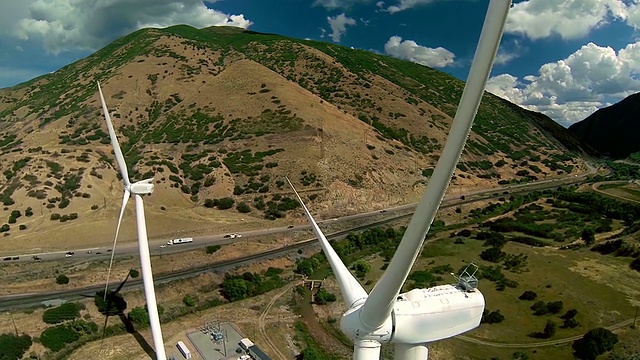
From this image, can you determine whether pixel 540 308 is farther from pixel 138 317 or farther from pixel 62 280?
pixel 62 280

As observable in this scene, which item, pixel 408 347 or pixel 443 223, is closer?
pixel 408 347

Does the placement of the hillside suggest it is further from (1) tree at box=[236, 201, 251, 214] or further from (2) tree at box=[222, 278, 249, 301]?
(2) tree at box=[222, 278, 249, 301]

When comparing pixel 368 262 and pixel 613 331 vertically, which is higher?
pixel 613 331

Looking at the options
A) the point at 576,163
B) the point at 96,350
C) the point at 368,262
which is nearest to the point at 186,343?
the point at 96,350

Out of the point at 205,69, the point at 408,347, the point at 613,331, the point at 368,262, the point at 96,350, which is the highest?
the point at 205,69

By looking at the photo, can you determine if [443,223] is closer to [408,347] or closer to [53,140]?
[408,347]

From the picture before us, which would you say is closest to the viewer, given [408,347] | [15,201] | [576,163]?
[408,347]

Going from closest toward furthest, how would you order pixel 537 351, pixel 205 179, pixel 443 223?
pixel 537 351, pixel 443 223, pixel 205 179

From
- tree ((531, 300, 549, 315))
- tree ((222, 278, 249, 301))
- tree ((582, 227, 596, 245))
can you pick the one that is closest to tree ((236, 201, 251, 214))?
tree ((222, 278, 249, 301))
